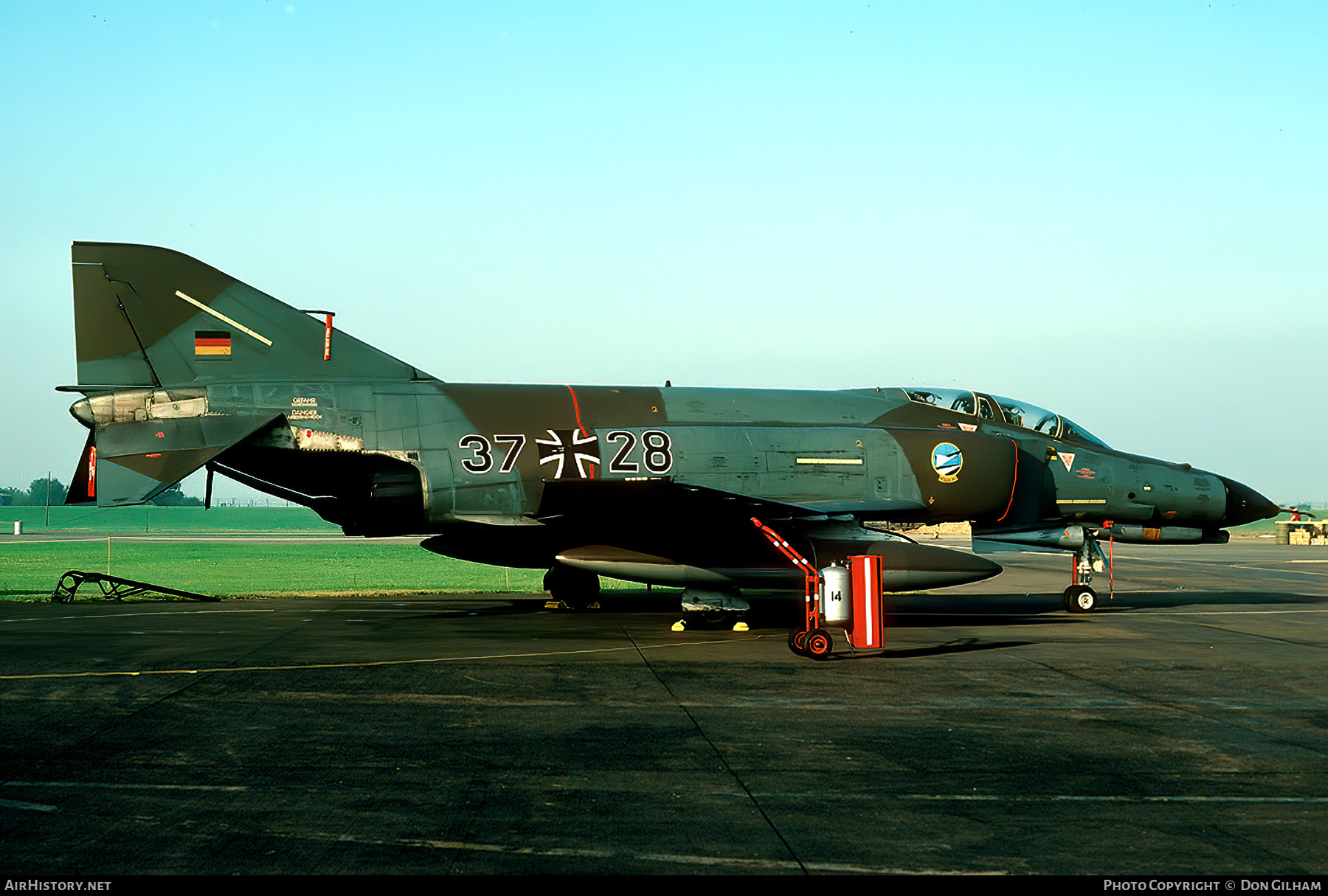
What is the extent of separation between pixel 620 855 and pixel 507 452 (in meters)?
11.6

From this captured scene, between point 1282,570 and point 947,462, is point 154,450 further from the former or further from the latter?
point 1282,570

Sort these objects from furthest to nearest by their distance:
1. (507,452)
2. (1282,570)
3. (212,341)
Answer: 1. (1282,570)
2. (507,452)
3. (212,341)

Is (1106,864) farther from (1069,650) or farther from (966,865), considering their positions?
(1069,650)

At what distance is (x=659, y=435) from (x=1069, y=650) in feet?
23.2

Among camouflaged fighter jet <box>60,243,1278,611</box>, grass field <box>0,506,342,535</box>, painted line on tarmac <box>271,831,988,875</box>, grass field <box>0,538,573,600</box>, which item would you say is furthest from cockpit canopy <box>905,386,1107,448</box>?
grass field <box>0,506,342,535</box>

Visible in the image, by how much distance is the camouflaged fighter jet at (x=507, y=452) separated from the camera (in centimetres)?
1516

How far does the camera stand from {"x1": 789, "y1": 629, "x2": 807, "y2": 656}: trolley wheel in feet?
39.5

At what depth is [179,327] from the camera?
15453mm

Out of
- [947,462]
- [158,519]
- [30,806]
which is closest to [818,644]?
[947,462]

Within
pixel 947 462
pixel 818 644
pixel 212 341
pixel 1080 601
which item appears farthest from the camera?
pixel 1080 601

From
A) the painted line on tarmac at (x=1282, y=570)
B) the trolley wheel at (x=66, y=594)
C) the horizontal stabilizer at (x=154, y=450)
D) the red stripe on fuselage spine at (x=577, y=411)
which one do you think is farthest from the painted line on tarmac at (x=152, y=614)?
the painted line on tarmac at (x=1282, y=570)

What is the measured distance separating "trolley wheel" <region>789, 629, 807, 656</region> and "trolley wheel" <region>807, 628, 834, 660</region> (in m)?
0.05

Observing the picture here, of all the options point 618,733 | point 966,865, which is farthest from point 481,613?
point 966,865

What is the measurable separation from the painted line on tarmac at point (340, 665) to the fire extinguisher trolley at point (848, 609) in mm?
1837
